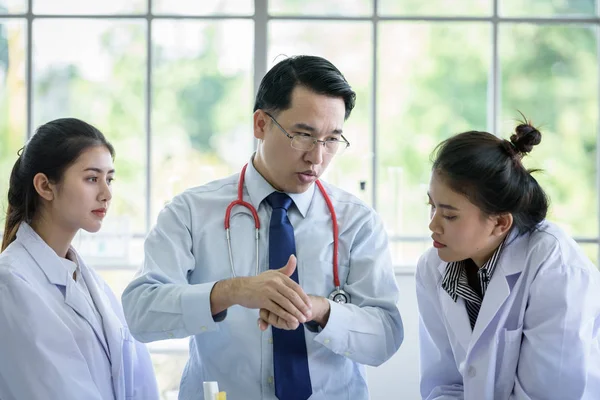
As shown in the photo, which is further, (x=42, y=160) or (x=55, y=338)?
(x=42, y=160)

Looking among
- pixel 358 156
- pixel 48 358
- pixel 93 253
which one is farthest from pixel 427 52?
pixel 48 358

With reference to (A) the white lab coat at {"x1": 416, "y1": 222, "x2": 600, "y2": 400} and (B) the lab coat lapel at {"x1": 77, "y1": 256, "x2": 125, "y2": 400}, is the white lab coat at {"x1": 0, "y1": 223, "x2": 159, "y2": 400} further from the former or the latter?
(A) the white lab coat at {"x1": 416, "y1": 222, "x2": 600, "y2": 400}

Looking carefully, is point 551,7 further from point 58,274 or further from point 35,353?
point 35,353

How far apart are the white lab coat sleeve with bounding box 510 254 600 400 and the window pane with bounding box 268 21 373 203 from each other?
1.81 metres

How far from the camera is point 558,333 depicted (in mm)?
1771

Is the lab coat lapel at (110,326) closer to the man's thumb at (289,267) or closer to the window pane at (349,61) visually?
the man's thumb at (289,267)

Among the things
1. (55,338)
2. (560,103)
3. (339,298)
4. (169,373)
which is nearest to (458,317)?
(339,298)

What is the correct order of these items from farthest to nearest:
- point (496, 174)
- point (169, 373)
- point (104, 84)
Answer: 1. point (104, 84)
2. point (169, 373)
3. point (496, 174)

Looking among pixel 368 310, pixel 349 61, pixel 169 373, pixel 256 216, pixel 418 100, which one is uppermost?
pixel 349 61

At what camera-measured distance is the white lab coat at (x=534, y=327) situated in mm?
1786

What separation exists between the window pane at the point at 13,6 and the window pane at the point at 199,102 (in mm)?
653

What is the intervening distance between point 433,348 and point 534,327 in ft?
1.15

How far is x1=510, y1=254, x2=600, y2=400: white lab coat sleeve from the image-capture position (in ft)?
5.83

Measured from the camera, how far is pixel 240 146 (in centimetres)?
411
